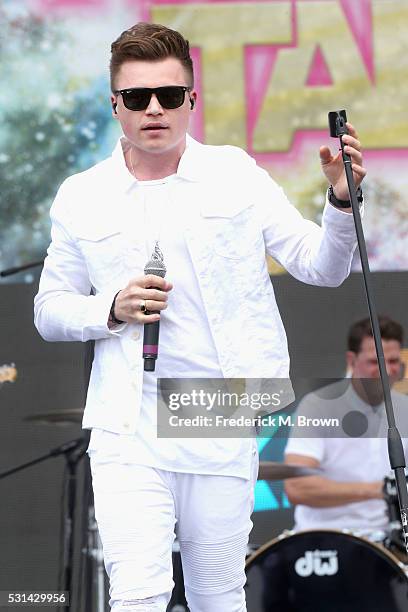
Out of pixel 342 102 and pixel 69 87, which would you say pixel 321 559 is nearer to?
pixel 342 102

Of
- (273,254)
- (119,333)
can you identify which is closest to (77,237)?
(119,333)

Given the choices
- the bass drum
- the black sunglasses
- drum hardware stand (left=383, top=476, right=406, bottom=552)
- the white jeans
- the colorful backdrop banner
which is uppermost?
the colorful backdrop banner

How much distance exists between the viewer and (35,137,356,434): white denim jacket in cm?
304

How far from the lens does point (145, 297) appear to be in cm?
287

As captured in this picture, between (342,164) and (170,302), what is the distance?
59cm

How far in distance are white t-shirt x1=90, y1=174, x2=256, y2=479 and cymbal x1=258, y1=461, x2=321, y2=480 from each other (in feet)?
5.21

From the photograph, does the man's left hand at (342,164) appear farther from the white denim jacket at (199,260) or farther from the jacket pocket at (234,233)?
the jacket pocket at (234,233)

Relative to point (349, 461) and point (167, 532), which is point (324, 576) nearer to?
point (349, 461)

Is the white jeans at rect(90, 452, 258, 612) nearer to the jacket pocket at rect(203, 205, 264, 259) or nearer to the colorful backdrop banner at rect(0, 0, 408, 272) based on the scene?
the jacket pocket at rect(203, 205, 264, 259)

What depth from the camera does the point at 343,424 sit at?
488cm

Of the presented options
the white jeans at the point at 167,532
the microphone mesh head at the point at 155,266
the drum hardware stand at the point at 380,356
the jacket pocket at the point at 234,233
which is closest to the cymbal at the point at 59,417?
the white jeans at the point at 167,532

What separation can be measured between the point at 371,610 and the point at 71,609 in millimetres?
1211

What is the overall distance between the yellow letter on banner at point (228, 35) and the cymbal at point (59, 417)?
128cm

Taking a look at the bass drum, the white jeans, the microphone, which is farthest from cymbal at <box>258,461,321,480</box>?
the microphone
